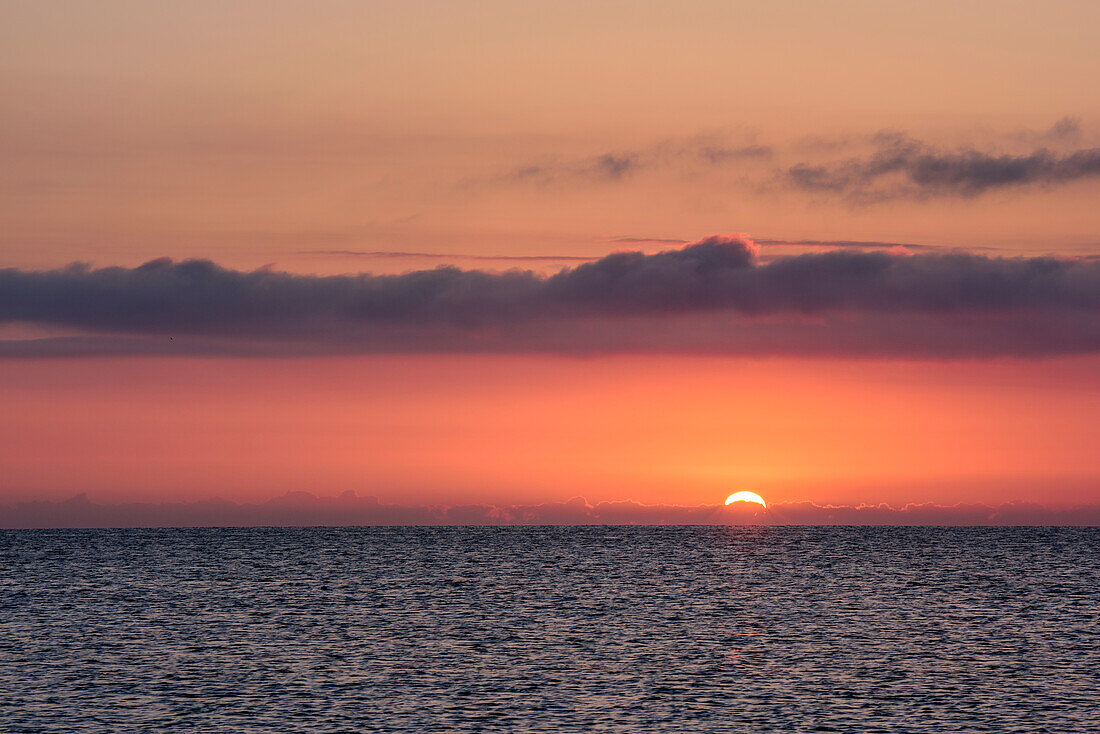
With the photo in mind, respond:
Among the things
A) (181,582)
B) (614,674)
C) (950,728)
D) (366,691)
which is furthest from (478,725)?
(181,582)

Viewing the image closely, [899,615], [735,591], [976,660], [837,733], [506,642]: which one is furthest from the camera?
[735,591]

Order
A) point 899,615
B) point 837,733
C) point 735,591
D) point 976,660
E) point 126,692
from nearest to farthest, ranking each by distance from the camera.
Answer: point 837,733, point 126,692, point 976,660, point 899,615, point 735,591

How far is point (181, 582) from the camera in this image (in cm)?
13875

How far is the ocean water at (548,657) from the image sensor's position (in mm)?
55844

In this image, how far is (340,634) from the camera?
85375 mm

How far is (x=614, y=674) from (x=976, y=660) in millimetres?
22972

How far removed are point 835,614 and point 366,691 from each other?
5179cm

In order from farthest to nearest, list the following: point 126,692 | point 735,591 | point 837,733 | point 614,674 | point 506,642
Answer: point 735,591
point 506,642
point 614,674
point 126,692
point 837,733

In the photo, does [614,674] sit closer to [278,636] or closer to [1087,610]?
[278,636]

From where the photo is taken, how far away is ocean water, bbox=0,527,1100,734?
55.8 m

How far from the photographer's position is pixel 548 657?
74500 millimetres

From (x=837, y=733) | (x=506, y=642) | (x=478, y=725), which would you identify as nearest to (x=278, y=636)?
(x=506, y=642)

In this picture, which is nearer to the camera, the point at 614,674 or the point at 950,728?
the point at 950,728

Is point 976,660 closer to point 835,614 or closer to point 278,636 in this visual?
point 835,614
